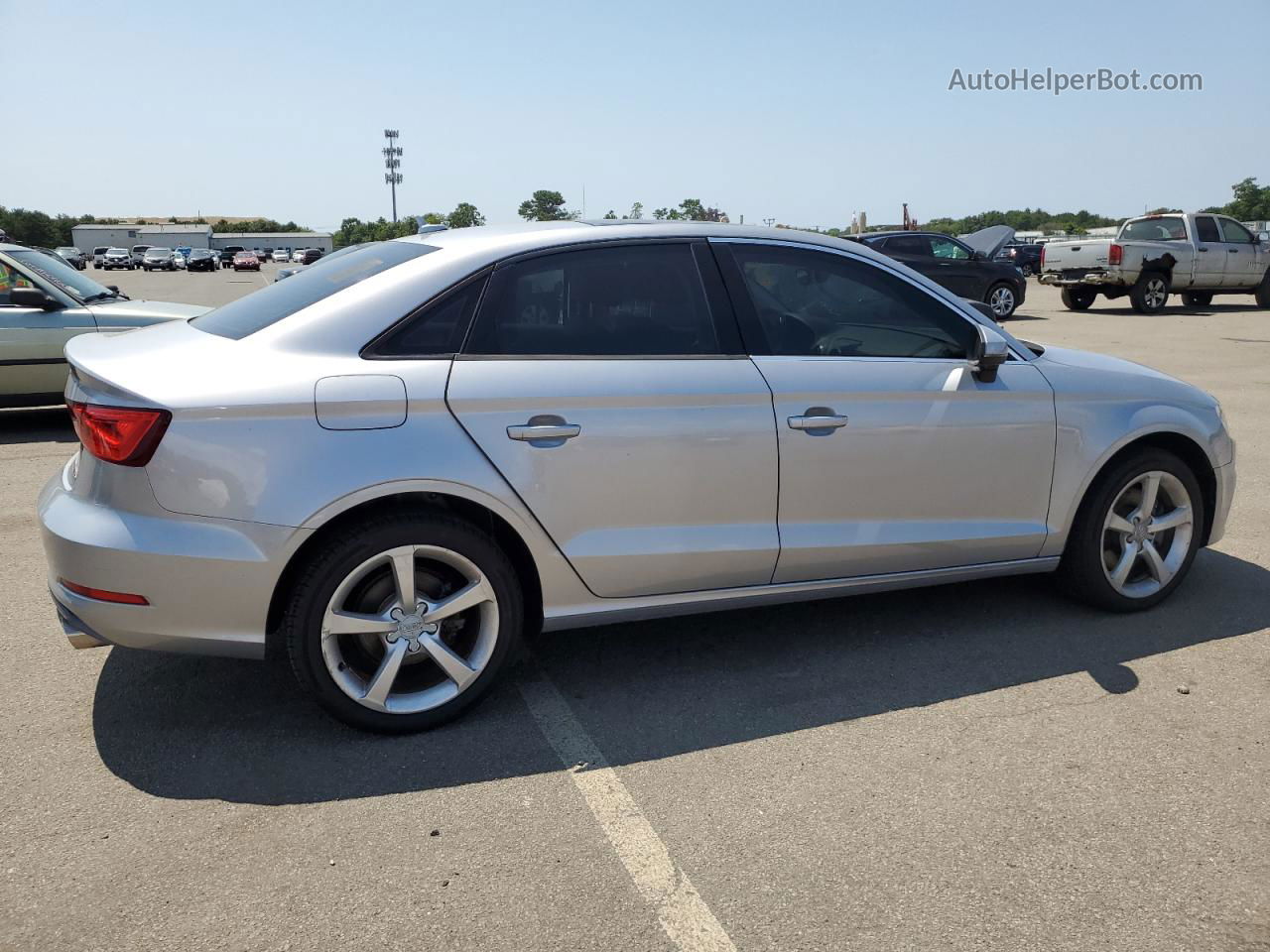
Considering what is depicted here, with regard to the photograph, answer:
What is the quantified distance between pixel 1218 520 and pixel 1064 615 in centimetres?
86

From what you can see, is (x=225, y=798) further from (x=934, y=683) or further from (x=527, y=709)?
(x=934, y=683)

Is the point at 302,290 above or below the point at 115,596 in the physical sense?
above

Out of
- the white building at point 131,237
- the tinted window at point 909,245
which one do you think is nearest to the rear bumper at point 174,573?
the tinted window at point 909,245

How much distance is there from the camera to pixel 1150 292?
21.0 metres

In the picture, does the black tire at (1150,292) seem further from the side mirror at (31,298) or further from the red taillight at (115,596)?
the red taillight at (115,596)

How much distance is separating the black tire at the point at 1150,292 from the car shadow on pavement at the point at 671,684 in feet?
59.1

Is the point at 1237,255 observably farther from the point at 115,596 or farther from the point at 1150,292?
the point at 115,596

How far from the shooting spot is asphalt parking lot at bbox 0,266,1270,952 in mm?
2500

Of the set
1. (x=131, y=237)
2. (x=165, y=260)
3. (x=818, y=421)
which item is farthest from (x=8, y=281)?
(x=131, y=237)

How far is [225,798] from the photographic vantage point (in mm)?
3025

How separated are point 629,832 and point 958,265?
18.1 m

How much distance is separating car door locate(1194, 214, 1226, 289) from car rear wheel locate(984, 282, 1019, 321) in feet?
13.9

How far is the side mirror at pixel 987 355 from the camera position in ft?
12.9

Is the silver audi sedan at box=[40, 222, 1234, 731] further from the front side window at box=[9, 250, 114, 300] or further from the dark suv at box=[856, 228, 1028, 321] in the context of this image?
the dark suv at box=[856, 228, 1028, 321]
